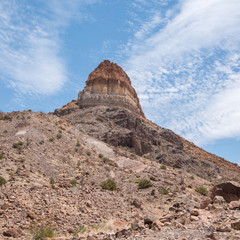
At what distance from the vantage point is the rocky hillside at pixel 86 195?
764cm

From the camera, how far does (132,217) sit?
37.3 feet

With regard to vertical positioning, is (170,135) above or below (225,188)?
above

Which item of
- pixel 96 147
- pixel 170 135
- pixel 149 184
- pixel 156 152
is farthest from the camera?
pixel 170 135

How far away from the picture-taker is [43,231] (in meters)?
8.36

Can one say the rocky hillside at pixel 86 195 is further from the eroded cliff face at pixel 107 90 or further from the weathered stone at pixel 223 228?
the eroded cliff face at pixel 107 90

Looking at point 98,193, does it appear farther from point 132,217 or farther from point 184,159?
point 184,159

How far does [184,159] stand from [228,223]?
34647 mm

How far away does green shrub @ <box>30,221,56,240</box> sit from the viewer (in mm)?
8239

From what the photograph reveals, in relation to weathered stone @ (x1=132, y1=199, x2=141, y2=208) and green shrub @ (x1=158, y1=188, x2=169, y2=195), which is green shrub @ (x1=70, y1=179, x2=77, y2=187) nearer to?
weathered stone @ (x1=132, y1=199, x2=141, y2=208)

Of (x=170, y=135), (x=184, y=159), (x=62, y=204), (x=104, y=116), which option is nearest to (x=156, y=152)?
(x=184, y=159)

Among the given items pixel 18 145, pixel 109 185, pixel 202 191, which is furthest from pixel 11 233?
pixel 202 191

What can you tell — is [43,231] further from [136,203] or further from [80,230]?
[136,203]

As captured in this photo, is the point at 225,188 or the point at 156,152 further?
the point at 156,152

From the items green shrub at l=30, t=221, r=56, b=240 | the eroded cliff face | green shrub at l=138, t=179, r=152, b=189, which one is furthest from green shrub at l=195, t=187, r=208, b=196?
the eroded cliff face
